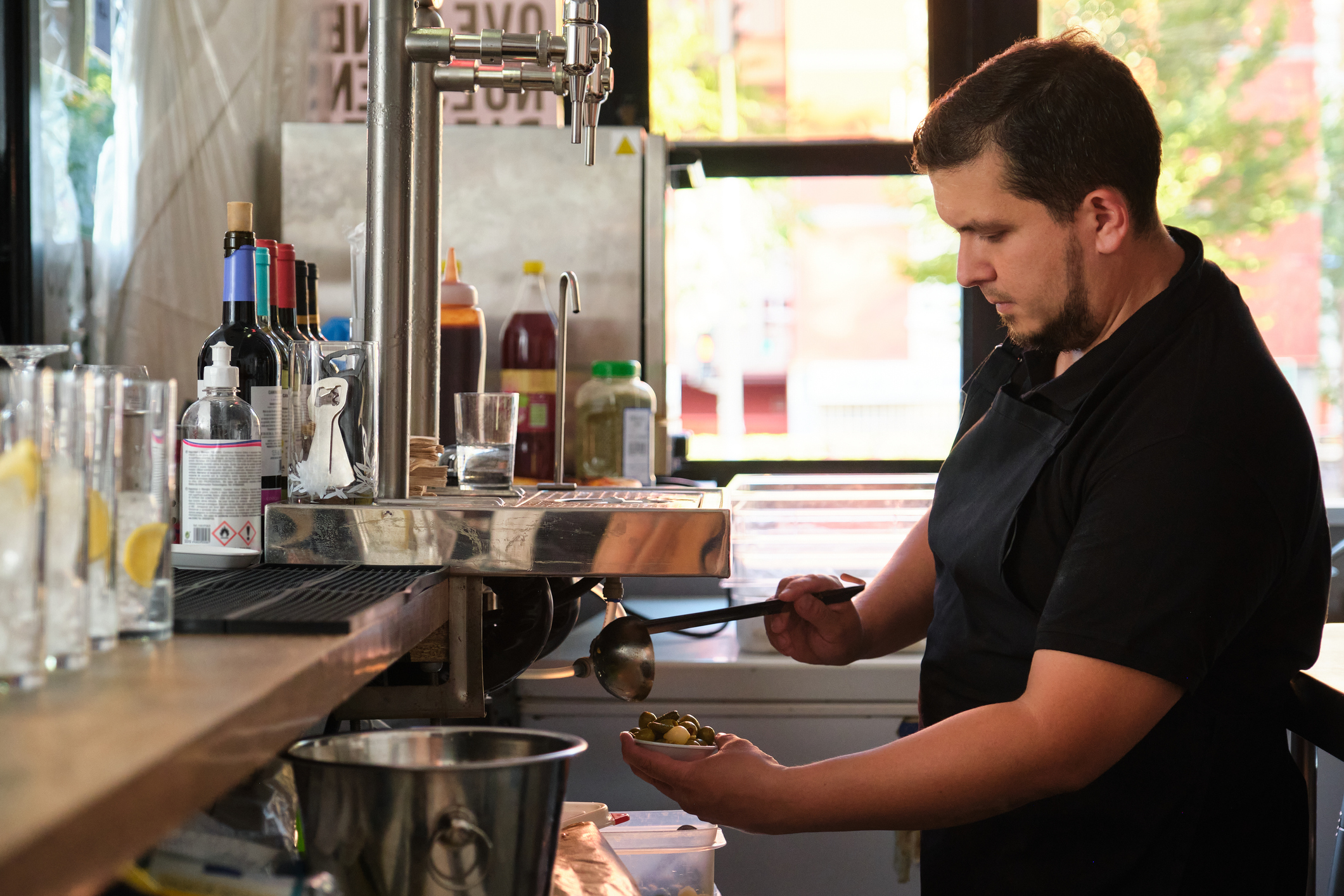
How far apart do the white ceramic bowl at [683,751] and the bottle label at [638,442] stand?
0.89 metres

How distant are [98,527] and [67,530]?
0.19 ft

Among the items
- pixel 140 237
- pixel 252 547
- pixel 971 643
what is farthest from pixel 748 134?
pixel 252 547

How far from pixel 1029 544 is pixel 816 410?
1.81 m

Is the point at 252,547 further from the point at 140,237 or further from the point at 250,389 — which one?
the point at 140,237

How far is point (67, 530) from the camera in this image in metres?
0.55

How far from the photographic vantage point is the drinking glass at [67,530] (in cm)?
54

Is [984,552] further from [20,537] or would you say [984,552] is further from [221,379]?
[20,537]

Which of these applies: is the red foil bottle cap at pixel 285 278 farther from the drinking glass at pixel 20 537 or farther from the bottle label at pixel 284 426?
the drinking glass at pixel 20 537

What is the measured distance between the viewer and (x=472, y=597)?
1057 mm

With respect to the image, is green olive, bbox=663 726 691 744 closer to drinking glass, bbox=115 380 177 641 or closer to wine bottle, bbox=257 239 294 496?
wine bottle, bbox=257 239 294 496

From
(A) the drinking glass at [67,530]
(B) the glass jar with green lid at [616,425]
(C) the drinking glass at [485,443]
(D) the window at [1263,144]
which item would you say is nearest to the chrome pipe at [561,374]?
(C) the drinking glass at [485,443]

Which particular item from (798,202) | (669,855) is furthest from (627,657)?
(798,202)

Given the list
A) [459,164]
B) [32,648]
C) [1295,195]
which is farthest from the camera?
[1295,195]

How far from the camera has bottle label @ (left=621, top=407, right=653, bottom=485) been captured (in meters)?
1.98
